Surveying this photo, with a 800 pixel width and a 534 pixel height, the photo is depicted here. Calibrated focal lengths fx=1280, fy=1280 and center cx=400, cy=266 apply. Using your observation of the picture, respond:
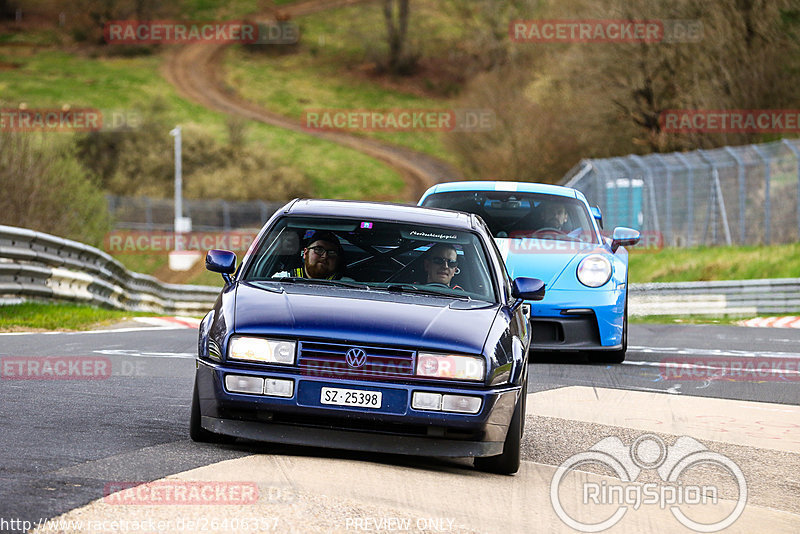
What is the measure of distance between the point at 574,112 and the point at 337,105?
4960 centimetres

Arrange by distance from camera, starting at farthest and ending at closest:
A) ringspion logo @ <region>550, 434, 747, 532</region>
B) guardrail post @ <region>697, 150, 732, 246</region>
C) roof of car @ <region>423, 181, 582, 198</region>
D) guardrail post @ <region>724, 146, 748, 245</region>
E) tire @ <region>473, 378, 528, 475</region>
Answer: guardrail post @ <region>697, 150, 732, 246</region>, guardrail post @ <region>724, 146, 748, 245</region>, roof of car @ <region>423, 181, 582, 198</region>, tire @ <region>473, 378, 528, 475</region>, ringspion logo @ <region>550, 434, 747, 532</region>

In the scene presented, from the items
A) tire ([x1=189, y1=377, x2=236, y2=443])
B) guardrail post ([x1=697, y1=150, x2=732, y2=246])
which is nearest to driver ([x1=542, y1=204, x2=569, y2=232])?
tire ([x1=189, y1=377, x2=236, y2=443])

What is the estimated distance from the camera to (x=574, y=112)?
45750 millimetres

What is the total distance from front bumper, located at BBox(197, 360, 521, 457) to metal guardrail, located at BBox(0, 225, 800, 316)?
10.6 m

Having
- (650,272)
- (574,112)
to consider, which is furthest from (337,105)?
(650,272)

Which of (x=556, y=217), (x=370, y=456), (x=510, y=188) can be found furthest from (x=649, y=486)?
(x=510, y=188)

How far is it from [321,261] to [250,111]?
279 feet

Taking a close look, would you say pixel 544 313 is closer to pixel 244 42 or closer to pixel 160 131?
pixel 160 131

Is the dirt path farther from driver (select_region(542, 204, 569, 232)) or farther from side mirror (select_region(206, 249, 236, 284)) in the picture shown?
side mirror (select_region(206, 249, 236, 284))

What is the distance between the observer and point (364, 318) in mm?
6195

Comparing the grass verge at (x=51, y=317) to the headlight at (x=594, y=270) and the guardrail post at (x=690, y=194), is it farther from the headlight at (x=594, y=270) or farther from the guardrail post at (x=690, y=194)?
the guardrail post at (x=690, y=194)

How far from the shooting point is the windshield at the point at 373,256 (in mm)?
7199

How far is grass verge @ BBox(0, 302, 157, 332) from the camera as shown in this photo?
15672 millimetres

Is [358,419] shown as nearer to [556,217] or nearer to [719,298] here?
[556,217]
